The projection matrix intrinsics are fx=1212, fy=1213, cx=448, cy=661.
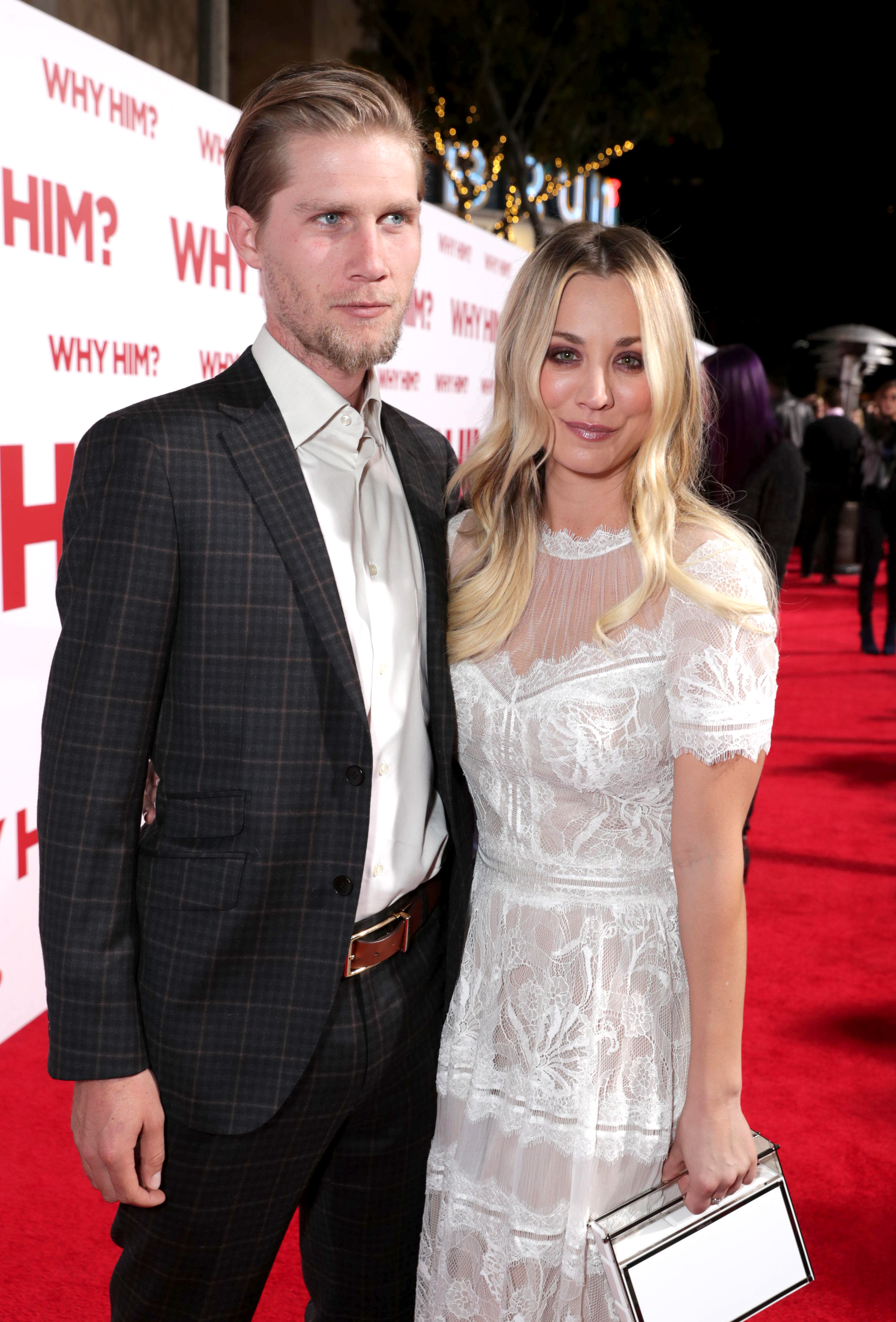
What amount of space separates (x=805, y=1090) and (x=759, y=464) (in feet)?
7.73

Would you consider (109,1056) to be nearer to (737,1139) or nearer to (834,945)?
(737,1139)

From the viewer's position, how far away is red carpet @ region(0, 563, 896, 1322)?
2594 mm

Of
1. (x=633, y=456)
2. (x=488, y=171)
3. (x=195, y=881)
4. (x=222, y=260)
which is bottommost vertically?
(x=195, y=881)

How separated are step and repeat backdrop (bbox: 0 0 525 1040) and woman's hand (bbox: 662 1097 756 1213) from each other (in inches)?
73.6

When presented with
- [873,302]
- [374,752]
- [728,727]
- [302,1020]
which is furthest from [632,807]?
[873,302]

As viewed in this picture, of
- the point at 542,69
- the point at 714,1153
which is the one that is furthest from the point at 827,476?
the point at 714,1153

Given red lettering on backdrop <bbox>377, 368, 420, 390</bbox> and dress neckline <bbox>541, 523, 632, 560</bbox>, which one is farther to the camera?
red lettering on backdrop <bbox>377, 368, 420, 390</bbox>

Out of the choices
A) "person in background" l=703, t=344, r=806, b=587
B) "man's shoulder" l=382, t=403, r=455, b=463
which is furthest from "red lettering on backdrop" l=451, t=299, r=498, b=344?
"man's shoulder" l=382, t=403, r=455, b=463


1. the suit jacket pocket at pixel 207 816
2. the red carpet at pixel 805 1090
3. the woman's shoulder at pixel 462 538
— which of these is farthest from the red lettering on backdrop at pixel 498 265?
the suit jacket pocket at pixel 207 816

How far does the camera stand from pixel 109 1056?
152cm

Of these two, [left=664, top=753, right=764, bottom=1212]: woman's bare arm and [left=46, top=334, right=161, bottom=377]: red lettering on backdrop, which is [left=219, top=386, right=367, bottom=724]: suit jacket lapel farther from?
[left=46, top=334, right=161, bottom=377]: red lettering on backdrop

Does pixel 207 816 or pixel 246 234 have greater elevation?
pixel 246 234

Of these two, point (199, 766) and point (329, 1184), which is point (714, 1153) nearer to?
point (329, 1184)

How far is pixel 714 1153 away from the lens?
1.68 meters
